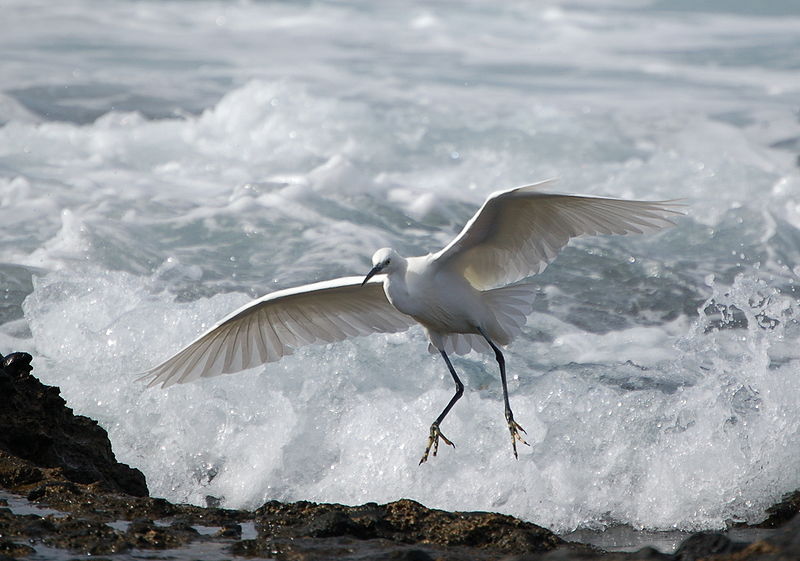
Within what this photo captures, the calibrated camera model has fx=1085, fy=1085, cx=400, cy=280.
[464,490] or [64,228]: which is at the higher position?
[64,228]

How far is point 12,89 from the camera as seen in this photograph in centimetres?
1598

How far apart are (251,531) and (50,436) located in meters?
1.48

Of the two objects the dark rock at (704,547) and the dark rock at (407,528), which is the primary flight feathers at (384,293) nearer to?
the dark rock at (407,528)

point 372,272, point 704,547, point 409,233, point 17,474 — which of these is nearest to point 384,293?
point 372,272

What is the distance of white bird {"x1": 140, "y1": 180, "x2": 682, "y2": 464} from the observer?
556 cm

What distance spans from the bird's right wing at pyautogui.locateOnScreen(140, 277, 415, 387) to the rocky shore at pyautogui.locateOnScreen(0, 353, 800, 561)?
1.21m

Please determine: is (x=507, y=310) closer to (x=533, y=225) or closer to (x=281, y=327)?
(x=533, y=225)

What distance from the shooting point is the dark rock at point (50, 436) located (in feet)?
17.5

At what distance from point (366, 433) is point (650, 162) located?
8.64m

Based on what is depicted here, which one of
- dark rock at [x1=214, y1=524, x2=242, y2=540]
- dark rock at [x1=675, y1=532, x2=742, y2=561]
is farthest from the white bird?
dark rock at [x1=675, y1=532, x2=742, y2=561]

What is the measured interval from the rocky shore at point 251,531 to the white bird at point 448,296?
100 centimetres

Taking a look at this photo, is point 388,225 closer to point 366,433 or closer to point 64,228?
point 64,228

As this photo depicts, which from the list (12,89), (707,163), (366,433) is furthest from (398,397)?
(12,89)

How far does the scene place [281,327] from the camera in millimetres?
6539
